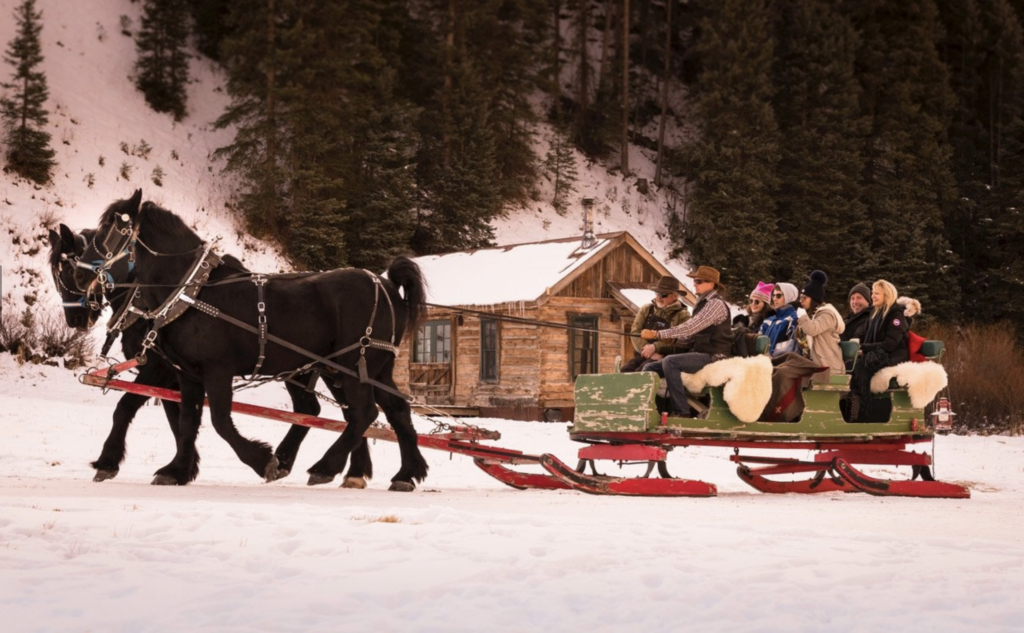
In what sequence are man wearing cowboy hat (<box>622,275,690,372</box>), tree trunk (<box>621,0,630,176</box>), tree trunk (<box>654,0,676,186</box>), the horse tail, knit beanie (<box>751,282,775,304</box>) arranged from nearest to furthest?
the horse tail, man wearing cowboy hat (<box>622,275,690,372</box>), knit beanie (<box>751,282,775,304</box>), tree trunk (<box>621,0,630,176</box>), tree trunk (<box>654,0,676,186</box>)

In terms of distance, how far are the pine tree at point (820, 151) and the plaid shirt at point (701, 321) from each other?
3159 cm

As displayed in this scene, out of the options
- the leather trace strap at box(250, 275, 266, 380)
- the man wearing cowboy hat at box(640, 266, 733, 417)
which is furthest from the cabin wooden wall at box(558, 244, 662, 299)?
the leather trace strap at box(250, 275, 266, 380)

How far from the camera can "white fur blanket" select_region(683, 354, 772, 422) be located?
1081 cm

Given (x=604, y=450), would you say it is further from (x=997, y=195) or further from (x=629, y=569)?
(x=997, y=195)

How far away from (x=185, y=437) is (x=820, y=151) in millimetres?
38419

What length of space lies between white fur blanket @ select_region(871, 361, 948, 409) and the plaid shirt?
2.09 meters

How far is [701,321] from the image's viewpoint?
11.1 meters

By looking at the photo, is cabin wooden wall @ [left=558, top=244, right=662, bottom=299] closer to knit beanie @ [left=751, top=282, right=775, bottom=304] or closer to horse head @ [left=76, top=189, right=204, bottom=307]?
knit beanie @ [left=751, top=282, right=775, bottom=304]

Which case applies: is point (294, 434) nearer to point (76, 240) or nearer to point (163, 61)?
point (76, 240)

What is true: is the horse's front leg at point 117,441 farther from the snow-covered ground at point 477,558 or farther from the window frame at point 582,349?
the window frame at point 582,349

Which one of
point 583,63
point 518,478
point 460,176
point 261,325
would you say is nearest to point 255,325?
point 261,325

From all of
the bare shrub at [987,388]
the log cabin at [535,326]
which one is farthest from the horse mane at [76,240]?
the bare shrub at [987,388]

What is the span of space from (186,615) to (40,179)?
3070 cm

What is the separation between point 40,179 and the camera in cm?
3312
